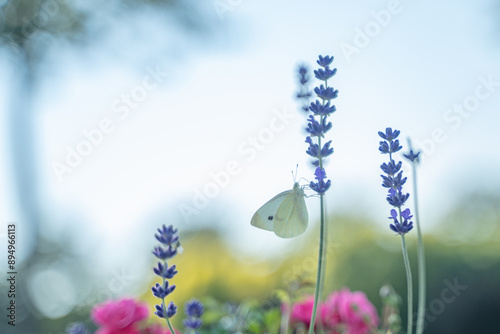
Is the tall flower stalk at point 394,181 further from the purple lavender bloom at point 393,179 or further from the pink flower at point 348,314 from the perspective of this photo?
the pink flower at point 348,314

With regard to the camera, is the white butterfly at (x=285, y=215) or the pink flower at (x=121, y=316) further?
the pink flower at (x=121, y=316)

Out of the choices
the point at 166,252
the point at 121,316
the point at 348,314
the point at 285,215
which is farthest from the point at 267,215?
the point at 121,316

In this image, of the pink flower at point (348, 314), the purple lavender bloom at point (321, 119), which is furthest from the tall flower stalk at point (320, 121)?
the pink flower at point (348, 314)

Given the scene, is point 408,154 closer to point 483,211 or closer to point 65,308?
point 483,211

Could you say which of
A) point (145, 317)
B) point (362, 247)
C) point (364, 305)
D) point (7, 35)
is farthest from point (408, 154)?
point (7, 35)

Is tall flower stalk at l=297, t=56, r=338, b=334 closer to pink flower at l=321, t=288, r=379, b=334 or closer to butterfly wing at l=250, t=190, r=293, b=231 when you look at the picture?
butterfly wing at l=250, t=190, r=293, b=231

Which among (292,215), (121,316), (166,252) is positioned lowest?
(121,316)

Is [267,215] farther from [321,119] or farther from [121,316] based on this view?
[121,316]
